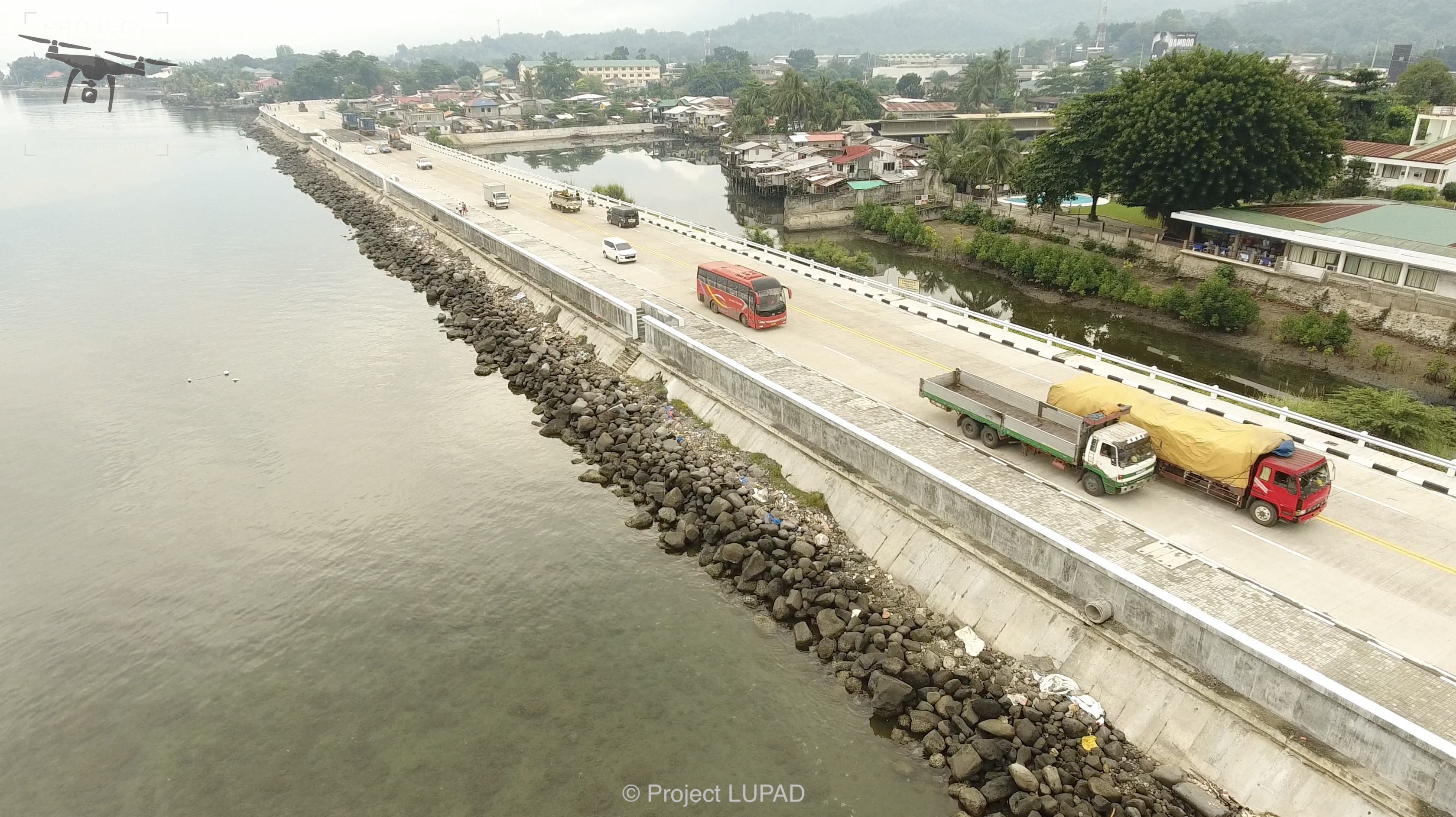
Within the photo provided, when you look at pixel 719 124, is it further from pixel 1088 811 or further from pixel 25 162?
pixel 1088 811

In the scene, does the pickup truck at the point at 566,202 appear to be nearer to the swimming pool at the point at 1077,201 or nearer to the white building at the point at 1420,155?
the swimming pool at the point at 1077,201

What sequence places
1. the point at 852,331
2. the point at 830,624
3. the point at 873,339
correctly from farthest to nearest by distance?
1. the point at 852,331
2. the point at 873,339
3. the point at 830,624

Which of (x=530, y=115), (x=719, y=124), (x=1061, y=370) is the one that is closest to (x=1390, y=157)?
(x=1061, y=370)

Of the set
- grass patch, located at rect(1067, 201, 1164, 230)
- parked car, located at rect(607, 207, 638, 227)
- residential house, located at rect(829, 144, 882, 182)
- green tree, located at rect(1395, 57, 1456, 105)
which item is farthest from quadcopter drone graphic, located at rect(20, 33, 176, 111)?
green tree, located at rect(1395, 57, 1456, 105)

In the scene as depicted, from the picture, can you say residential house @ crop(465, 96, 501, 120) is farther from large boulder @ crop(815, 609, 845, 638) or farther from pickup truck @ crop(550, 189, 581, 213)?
large boulder @ crop(815, 609, 845, 638)

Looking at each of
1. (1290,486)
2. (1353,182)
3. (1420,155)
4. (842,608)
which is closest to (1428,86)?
(1420,155)

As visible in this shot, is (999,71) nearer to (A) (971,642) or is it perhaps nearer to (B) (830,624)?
(B) (830,624)
